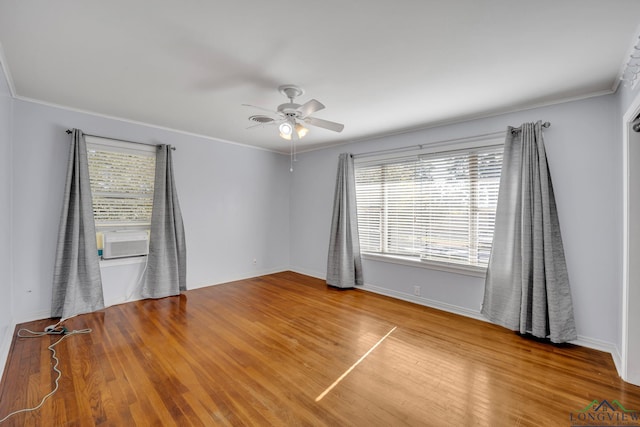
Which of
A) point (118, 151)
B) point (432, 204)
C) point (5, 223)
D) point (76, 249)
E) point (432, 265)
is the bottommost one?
point (432, 265)

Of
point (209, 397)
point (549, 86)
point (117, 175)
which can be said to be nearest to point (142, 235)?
point (117, 175)

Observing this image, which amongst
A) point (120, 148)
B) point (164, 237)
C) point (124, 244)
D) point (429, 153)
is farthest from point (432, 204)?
point (120, 148)

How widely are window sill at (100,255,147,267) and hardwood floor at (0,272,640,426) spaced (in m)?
0.63

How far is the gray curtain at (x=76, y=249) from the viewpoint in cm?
327

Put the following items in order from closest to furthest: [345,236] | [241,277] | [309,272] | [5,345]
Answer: [5,345]
[345,236]
[241,277]
[309,272]

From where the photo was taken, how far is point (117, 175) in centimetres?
382

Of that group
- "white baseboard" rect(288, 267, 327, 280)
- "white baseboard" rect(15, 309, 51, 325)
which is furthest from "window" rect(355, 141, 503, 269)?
"white baseboard" rect(15, 309, 51, 325)

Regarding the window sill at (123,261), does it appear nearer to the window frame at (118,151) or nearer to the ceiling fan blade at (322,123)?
the window frame at (118,151)

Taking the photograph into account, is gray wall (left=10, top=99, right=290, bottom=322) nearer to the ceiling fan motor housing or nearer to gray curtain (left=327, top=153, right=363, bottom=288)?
gray curtain (left=327, top=153, right=363, bottom=288)

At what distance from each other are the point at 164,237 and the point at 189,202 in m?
0.72

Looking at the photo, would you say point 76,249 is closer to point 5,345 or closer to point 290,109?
point 5,345

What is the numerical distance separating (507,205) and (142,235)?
4.80 metres

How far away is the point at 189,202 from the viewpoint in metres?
4.50

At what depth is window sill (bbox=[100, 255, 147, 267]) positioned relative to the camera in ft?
12.2
